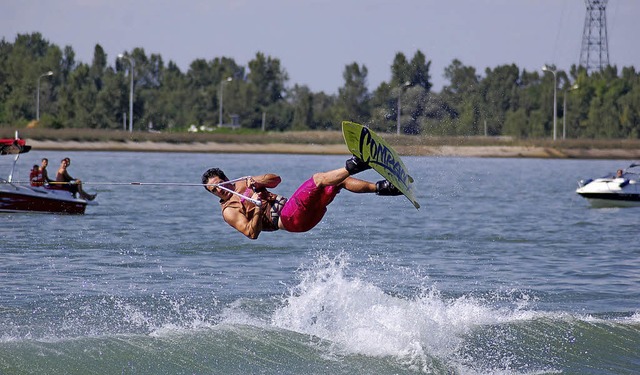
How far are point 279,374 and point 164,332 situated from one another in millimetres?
1695

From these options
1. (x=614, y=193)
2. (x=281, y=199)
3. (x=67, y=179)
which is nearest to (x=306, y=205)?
(x=281, y=199)

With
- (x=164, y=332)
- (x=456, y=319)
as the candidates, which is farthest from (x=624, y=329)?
(x=164, y=332)

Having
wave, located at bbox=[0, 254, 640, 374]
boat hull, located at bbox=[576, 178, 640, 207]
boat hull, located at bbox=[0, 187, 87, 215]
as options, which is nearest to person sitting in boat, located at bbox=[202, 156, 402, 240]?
wave, located at bbox=[0, 254, 640, 374]

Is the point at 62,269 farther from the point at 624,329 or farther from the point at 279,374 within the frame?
the point at 624,329

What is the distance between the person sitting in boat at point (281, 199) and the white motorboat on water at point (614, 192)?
760 inches

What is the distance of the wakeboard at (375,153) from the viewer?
891 centimetres

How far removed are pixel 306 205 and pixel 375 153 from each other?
0.79m

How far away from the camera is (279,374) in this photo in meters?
8.85

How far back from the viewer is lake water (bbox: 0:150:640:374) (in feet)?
30.6

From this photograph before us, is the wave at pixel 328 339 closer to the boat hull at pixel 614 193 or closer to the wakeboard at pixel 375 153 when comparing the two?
the wakeboard at pixel 375 153

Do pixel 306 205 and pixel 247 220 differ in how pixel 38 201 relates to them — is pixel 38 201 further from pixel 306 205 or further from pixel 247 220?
pixel 306 205

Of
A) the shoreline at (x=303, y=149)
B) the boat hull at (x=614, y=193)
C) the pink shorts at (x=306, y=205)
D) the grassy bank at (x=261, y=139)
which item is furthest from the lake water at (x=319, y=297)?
the grassy bank at (x=261, y=139)

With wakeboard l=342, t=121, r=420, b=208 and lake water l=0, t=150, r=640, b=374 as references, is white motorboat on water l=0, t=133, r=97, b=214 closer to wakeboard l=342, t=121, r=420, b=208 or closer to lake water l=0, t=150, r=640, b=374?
lake water l=0, t=150, r=640, b=374

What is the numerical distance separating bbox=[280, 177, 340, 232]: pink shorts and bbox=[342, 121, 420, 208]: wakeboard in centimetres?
45
